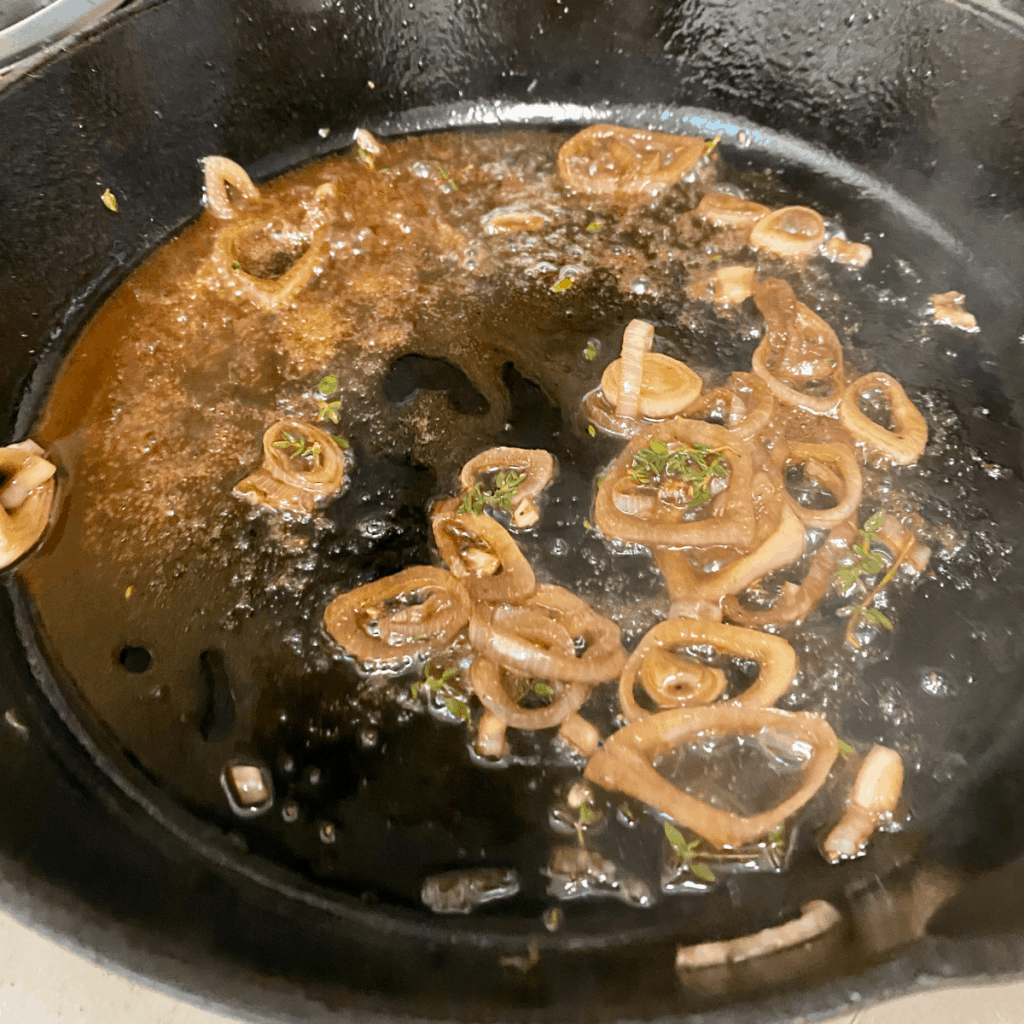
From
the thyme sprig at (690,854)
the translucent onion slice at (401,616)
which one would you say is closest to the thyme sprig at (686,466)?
the translucent onion slice at (401,616)

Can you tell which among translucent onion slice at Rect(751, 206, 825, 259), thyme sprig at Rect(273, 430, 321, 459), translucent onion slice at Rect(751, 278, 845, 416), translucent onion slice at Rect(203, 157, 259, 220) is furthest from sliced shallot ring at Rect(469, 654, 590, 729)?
translucent onion slice at Rect(203, 157, 259, 220)

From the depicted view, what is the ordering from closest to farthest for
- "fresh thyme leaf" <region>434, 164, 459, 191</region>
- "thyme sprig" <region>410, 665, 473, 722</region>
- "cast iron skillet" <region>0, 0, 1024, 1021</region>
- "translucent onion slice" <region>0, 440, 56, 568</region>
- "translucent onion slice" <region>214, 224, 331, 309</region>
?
"cast iron skillet" <region>0, 0, 1024, 1021</region> < "thyme sprig" <region>410, 665, 473, 722</region> < "translucent onion slice" <region>0, 440, 56, 568</region> < "translucent onion slice" <region>214, 224, 331, 309</region> < "fresh thyme leaf" <region>434, 164, 459, 191</region>

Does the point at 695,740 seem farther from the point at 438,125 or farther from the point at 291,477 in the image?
the point at 438,125

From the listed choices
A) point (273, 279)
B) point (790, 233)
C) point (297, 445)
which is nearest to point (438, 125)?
point (273, 279)

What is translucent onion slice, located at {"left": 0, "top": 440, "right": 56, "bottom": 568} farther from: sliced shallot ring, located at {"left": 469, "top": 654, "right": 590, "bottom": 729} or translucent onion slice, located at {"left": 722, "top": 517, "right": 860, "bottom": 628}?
translucent onion slice, located at {"left": 722, "top": 517, "right": 860, "bottom": 628}

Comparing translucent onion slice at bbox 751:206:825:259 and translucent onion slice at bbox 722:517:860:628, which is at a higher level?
translucent onion slice at bbox 751:206:825:259

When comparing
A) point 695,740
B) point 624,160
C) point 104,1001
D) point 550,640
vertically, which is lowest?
point 104,1001

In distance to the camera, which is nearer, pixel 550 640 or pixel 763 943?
pixel 763 943
